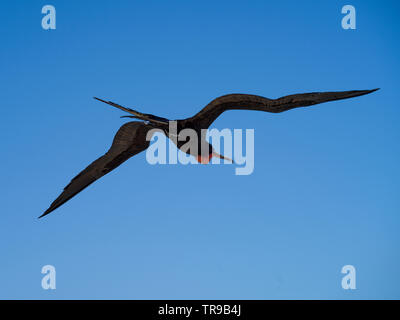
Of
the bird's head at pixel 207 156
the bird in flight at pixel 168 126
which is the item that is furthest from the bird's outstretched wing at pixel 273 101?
the bird's head at pixel 207 156

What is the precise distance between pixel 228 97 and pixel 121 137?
7.83 feet

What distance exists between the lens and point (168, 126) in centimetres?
926

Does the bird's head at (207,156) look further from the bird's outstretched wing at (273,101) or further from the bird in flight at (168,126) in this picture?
the bird's outstretched wing at (273,101)

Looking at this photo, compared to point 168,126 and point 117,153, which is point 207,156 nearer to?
point 168,126

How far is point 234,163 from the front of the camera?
9734mm

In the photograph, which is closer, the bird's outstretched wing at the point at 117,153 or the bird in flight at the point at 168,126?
the bird in flight at the point at 168,126

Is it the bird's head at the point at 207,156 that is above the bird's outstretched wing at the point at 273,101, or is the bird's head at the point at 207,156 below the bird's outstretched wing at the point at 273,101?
below

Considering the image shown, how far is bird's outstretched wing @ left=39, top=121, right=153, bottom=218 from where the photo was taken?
9.61 metres

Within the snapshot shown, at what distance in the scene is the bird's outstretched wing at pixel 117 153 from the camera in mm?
9609

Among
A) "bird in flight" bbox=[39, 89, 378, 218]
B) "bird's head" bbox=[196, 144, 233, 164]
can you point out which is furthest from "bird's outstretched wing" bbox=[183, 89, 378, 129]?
"bird's head" bbox=[196, 144, 233, 164]

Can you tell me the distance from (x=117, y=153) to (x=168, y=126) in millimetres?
1265

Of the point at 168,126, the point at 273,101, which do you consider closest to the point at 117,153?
the point at 168,126

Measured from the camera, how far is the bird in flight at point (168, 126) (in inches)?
334
